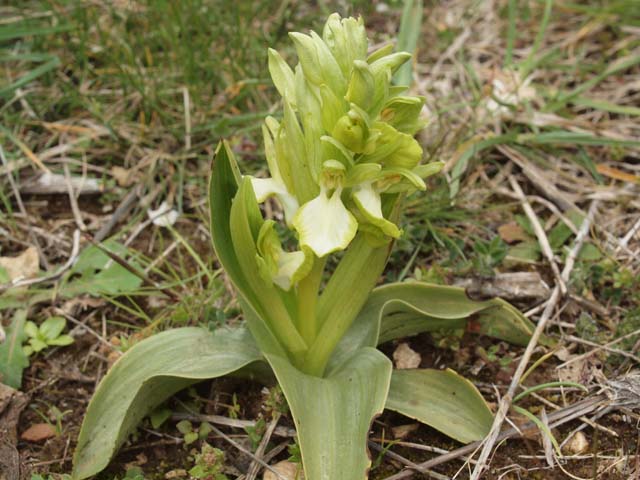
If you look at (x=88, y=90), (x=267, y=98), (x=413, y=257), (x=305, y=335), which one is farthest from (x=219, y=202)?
(x=88, y=90)

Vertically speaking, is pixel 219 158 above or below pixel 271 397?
above

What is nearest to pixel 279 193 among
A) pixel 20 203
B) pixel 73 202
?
pixel 73 202

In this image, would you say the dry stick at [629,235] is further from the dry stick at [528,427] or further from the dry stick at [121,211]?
the dry stick at [121,211]

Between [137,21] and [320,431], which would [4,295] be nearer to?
[320,431]

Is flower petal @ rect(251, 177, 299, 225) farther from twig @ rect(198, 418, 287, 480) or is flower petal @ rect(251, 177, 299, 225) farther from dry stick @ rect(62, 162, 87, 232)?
dry stick @ rect(62, 162, 87, 232)

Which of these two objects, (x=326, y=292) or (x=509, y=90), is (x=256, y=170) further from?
(x=509, y=90)

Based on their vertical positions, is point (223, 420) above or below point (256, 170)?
below
